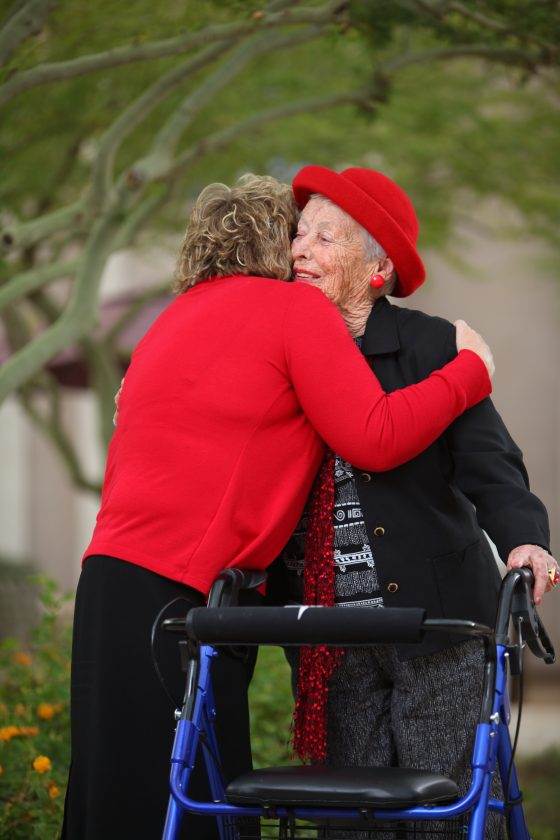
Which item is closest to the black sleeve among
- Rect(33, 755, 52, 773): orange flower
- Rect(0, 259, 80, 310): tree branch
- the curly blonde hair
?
the curly blonde hair

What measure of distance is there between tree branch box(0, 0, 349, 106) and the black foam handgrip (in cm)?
223

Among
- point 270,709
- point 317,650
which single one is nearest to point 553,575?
point 317,650

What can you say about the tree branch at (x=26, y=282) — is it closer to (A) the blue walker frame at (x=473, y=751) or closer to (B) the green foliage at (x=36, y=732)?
(B) the green foliage at (x=36, y=732)

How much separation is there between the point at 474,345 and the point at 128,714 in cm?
116

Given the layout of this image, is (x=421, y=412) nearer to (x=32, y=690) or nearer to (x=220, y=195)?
(x=220, y=195)

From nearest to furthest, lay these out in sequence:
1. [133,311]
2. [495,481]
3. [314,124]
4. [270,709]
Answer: [495,481] < [270,709] < [314,124] < [133,311]

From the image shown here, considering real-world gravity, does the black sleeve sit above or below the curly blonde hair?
below

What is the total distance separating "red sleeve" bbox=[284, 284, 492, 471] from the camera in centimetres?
294

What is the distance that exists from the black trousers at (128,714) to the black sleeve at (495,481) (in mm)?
673

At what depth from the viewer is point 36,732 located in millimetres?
4402

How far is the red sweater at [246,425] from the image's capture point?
2961 mm

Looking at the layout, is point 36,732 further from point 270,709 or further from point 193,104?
point 193,104

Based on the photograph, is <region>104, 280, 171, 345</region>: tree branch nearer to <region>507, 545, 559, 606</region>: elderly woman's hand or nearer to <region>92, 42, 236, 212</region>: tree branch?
<region>92, 42, 236, 212</region>: tree branch

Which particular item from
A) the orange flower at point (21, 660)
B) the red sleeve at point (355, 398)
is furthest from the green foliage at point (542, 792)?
the red sleeve at point (355, 398)
